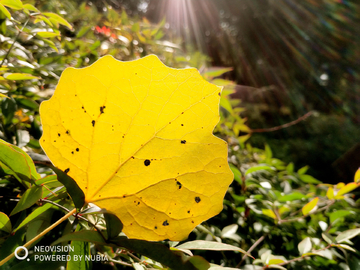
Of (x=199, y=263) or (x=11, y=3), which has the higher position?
(x=11, y=3)

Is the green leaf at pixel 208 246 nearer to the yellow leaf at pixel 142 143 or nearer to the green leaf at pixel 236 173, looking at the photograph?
the yellow leaf at pixel 142 143

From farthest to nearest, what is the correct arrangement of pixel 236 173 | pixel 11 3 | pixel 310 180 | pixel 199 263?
pixel 310 180
pixel 236 173
pixel 11 3
pixel 199 263

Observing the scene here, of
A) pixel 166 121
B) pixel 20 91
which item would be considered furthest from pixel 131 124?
pixel 20 91

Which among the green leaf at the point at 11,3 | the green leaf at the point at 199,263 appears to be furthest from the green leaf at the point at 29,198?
the green leaf at the point at 11,3

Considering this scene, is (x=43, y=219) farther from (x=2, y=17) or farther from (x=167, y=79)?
(x=2, y=17)

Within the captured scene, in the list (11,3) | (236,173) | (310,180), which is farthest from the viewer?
(310,180)

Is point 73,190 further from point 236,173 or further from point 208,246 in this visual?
point 236,173

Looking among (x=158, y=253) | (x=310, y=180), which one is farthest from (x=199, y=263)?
(x=310, y=180)
